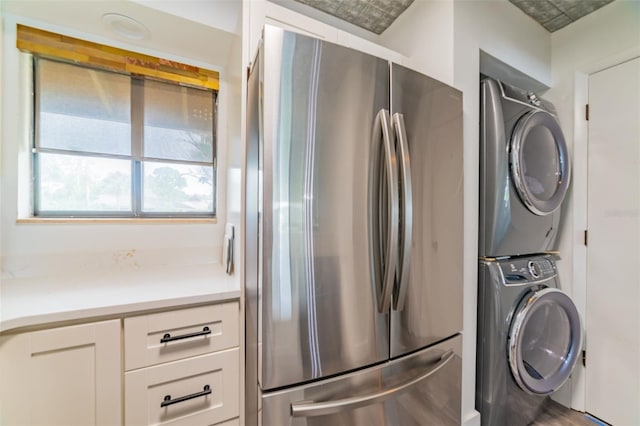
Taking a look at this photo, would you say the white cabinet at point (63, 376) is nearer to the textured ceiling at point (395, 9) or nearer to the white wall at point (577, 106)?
the textured ceiling at point (395, 9)

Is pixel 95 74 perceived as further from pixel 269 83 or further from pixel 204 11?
pixel 269 83

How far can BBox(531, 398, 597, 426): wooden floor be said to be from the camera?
1556mm

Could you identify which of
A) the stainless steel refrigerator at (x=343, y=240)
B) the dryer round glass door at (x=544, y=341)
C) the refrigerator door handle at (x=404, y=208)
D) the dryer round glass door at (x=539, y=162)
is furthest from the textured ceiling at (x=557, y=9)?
the dryer round glass door at (x=544, y=341)

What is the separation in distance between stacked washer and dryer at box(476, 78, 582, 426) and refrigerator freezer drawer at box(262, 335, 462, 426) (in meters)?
0.34

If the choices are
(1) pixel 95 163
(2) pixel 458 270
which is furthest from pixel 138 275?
(2) pixel 458 270

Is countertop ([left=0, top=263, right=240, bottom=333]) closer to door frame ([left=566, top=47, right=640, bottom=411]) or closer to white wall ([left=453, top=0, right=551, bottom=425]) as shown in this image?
white wall ([left=453, top=0, right=551, bottom=425])

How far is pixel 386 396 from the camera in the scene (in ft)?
2.97

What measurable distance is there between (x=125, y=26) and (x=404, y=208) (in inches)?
68.5

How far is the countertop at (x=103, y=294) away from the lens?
2.59 feet

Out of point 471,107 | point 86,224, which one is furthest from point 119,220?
point 471,107

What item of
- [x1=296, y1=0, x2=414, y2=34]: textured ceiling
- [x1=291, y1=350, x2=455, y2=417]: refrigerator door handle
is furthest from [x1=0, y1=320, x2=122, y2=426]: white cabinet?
[x1=296, y1=0, x2=414, y2=34]: textured ceiling

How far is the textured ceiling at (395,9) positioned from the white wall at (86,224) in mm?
711

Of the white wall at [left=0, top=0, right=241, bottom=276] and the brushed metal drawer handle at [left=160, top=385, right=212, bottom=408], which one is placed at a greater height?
the white wall at [left=0, top=0, right=241, bottom=276]

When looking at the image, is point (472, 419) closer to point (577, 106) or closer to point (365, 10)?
point (577, 106)
